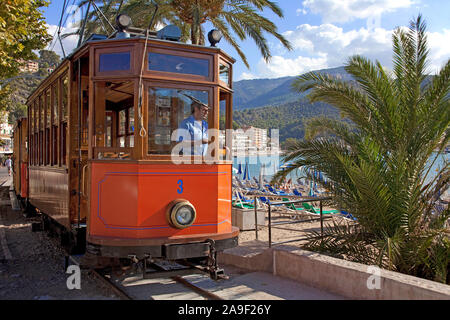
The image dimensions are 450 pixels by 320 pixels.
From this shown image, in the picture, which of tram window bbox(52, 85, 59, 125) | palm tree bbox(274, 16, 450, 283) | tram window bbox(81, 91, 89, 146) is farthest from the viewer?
tram window bbox(52, 85, 59, 125)

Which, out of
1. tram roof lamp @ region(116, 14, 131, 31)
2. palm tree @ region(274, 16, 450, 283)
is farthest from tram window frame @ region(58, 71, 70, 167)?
palm tree @ region(274, 16, 450, 283)

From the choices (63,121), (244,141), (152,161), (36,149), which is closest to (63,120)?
(63,121)

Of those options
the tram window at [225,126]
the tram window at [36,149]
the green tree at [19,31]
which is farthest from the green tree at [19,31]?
the tram window at [225,126]

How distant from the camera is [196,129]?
5918 millimetres

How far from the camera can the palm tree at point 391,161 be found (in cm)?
663

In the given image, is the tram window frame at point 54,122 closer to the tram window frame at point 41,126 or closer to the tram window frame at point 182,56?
the tram window frame at point 41,126

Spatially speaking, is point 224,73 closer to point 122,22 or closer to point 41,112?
point 122,22

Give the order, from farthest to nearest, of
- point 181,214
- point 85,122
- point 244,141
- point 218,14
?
point 244,141, point 218,14, point 85,122, point 181,214

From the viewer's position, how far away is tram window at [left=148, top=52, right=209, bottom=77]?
5.62 m

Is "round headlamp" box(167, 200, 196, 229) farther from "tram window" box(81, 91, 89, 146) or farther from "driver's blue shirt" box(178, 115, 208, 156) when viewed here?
"tram window" box(81, 91, 89, 146)

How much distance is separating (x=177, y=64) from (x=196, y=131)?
92 centimetres

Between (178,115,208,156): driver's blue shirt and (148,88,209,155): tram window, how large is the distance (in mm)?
49

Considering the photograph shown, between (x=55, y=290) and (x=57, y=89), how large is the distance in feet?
10.8

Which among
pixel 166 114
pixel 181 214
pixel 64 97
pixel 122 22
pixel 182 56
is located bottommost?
pixel 181 214
